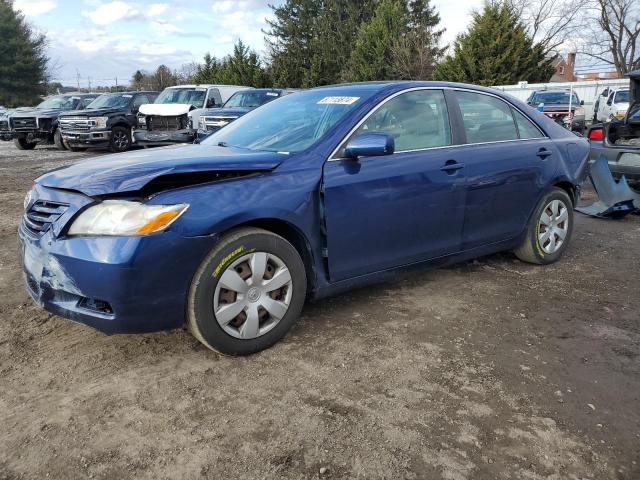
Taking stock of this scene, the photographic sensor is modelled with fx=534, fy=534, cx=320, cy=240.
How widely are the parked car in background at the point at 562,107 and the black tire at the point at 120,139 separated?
12.8 metres

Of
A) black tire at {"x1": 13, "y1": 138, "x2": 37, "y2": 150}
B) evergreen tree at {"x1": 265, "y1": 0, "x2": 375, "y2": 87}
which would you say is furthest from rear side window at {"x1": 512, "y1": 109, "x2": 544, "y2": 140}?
evergreen tree at {"x1": 265, "y1": 0, "x2": 375, "y2": 87}

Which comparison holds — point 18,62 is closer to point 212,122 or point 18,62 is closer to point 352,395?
point 212,122

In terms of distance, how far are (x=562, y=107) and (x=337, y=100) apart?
17414mm

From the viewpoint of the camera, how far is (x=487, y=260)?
16.8ft

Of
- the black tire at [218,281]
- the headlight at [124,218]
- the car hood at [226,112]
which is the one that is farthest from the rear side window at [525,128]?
the car hood at [226,112]

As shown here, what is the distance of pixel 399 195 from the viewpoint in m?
3.59

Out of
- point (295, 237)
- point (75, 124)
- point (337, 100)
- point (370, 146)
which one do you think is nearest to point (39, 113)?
point (75, 124)

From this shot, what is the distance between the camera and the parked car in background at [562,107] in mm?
17672

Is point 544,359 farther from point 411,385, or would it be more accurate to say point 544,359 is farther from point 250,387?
point 250,387

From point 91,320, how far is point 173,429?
0.75 metres

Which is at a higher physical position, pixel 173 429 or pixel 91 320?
pixel 91 320

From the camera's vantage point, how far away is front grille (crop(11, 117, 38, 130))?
1664 centimetres

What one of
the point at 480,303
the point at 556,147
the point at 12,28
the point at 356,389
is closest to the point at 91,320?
the point at 356,389

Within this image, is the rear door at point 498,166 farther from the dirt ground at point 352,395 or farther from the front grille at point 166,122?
the front grille at point 166,122
